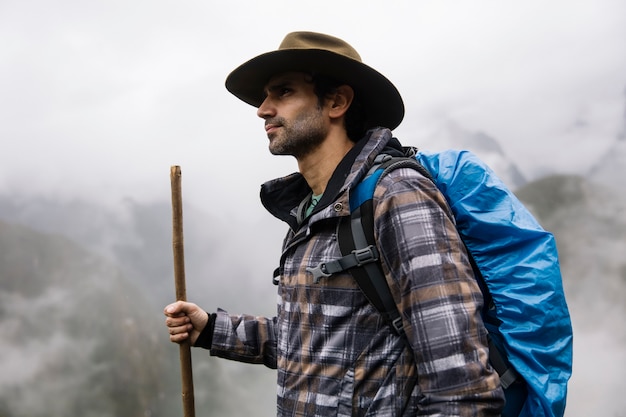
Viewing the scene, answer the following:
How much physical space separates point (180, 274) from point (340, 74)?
1251 mm

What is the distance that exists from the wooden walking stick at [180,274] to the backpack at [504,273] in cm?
100

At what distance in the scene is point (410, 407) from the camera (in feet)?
5.74

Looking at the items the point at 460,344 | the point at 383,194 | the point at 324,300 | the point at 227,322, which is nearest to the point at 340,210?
the point at 383,194

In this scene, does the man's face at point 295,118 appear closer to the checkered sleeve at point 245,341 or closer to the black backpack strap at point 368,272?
the black backpack strap at point 368,272

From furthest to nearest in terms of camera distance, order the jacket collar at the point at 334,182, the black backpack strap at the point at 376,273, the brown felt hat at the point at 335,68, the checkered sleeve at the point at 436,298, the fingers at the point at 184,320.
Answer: the fingers at the point at 184,320 < the brown felt hat at the point at 335,68 < the jacket collar at the point at 334,182 < the black backpack strap at the point at 376,273 < the checkered sleeve at the point at 436,298

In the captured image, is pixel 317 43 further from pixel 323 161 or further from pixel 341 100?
pixel 323 161

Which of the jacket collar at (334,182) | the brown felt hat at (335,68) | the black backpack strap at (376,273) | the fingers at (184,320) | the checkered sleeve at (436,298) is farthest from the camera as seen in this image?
the fingers at (184,320)

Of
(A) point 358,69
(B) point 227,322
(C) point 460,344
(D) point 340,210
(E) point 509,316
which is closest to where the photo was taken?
(C) point 460,344

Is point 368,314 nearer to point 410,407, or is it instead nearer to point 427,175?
point 410,407

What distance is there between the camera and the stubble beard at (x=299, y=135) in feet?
7.59

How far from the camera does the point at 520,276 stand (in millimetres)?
1767

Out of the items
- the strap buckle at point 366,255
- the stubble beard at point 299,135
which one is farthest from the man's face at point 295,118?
the strap buckle at point 366,255

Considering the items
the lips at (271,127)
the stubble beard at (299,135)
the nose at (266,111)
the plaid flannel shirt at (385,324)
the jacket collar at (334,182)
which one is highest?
the nose at (266,111)

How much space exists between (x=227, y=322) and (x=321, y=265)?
103 cm
